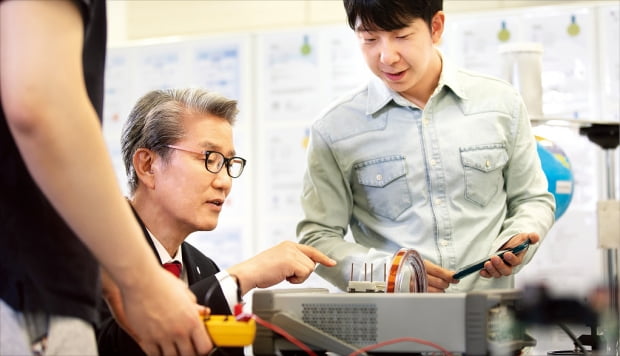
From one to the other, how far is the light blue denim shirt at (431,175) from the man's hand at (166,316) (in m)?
0.90

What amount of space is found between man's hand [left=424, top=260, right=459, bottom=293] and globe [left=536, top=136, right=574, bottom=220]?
4.11 ft

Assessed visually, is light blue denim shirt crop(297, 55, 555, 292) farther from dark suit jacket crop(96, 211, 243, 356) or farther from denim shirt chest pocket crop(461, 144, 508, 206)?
dark suit jacket crop(96, 211, 243, 356)

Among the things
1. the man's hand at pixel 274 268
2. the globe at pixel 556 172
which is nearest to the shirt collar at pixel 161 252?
the man's hand at pixel 274 268

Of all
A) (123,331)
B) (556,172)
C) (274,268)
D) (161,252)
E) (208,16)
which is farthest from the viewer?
(208,16)

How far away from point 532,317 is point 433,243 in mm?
773

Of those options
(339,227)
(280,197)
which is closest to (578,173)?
(280,197)

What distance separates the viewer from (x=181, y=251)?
1898mm

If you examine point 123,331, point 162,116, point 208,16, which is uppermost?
point 208,16

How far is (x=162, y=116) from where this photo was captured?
184 centimetres

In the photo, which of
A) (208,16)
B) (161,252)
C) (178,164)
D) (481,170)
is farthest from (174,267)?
(208,16)

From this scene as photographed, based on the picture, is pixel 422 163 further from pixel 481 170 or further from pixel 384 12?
pixel 384 12

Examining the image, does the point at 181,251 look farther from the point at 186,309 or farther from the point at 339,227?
the point at 186,309

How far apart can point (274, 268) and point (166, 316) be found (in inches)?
21.3

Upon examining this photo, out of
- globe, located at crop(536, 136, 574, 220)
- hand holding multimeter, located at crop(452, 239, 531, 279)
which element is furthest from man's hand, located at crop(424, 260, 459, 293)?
globe, located at crop(536, 136, 574, 220)
